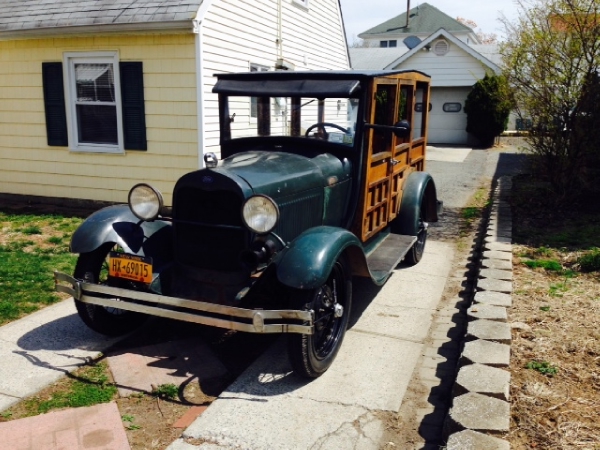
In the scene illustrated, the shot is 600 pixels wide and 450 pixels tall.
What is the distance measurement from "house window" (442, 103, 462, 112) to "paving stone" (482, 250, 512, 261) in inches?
655

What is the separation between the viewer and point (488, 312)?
451 cm

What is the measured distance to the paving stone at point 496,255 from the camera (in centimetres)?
605

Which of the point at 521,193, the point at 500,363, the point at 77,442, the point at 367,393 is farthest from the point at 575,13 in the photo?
the point at 77,442

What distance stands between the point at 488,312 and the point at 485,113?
666 inches

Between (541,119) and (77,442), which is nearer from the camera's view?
(77,442)

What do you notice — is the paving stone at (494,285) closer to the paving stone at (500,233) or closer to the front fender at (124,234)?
the paving stone at (500,233)

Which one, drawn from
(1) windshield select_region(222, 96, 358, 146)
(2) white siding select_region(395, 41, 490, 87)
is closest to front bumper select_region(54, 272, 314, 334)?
(1) windshield select_region(222, 96, 358, 146)

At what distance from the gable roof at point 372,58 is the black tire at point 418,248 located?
21.6 m

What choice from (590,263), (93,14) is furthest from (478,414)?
(93,14)

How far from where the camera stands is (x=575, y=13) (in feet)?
26.0

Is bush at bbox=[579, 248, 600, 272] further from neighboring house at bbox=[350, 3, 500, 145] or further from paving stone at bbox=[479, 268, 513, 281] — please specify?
neighboring house at bbox=[350, 3, 500, 145]

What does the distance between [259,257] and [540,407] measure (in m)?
1.92

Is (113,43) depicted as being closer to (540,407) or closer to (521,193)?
(521,193)

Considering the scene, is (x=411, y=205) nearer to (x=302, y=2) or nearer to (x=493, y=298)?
(x=493, y=298)
